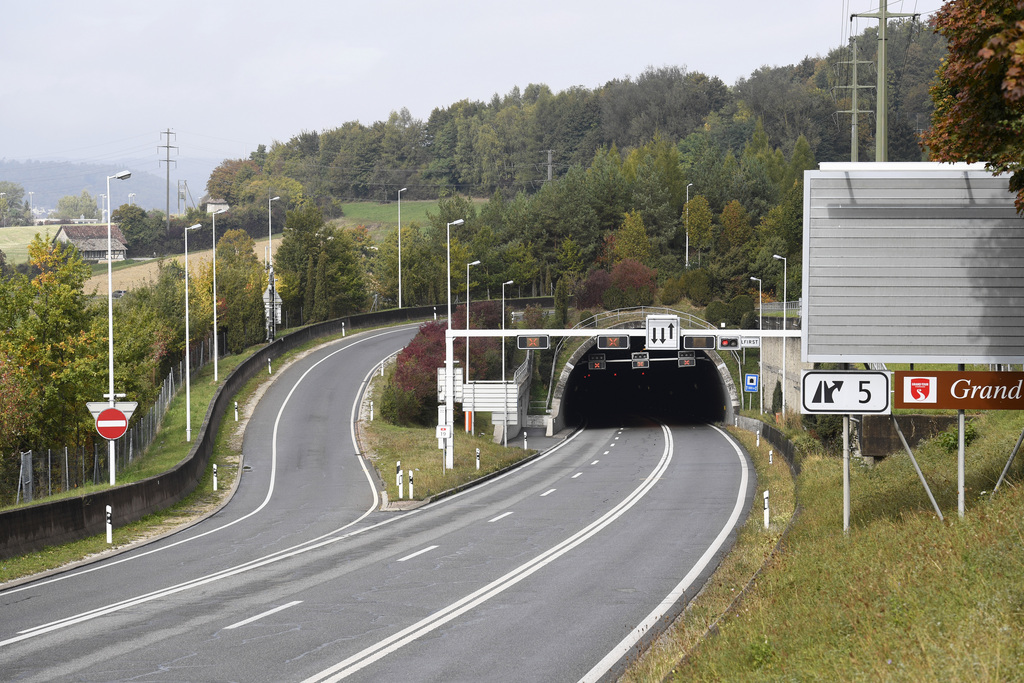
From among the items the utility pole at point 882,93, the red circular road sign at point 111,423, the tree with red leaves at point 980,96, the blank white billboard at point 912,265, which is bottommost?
the red circular road sign at point 111,423

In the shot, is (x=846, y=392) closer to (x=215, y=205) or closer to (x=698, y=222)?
(x=698, y=222)

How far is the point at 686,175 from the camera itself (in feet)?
417

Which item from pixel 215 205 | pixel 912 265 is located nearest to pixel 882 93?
pixel 912 265

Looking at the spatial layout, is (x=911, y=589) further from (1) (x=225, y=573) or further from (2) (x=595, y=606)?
(1) (x=225, y=573)

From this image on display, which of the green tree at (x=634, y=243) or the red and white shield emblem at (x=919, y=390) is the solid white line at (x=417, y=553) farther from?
the green tree at (x=634, y=243)

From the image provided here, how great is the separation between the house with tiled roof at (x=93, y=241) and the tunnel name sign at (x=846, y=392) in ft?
457

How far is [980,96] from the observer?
40.6ft

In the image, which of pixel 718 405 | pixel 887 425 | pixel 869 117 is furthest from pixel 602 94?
pixel 887 425

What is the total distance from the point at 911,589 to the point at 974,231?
8.02 m

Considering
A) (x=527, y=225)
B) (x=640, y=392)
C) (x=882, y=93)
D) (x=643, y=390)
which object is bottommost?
(x=640, y=392)

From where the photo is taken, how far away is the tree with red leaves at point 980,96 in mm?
11750

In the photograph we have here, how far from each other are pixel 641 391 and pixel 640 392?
167mm

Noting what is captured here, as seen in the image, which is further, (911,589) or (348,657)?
(348,657)

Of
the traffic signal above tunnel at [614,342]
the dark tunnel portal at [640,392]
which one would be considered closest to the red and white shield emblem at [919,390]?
the traffic signal above tunnel at [614,342]
